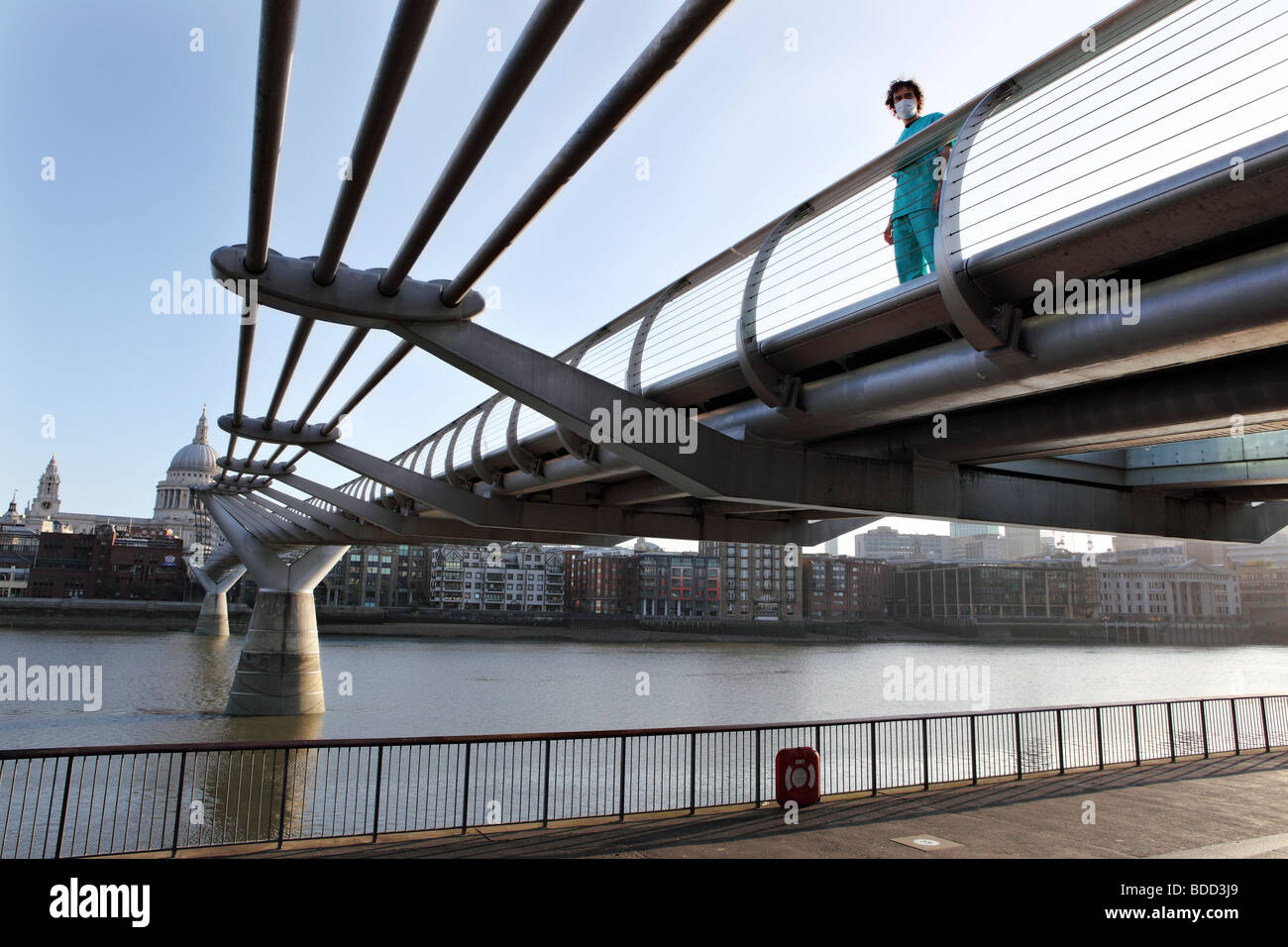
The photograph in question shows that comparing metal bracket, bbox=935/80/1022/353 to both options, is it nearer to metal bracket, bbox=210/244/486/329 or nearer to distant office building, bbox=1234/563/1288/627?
metal bracket, bbox=210/244/486/329

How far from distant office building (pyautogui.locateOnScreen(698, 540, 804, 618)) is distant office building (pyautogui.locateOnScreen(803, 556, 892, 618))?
20.8 feet

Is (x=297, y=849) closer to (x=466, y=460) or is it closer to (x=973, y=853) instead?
(x=973, y=853)

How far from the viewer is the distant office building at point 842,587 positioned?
492ft

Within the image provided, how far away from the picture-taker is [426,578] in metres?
140

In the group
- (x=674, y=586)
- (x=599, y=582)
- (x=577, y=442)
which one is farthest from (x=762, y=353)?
(x=674, y=586)

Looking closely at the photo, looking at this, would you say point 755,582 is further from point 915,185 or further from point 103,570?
point 915,185

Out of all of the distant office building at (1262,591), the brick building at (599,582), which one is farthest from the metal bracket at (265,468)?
the distant office building at (1262,591)

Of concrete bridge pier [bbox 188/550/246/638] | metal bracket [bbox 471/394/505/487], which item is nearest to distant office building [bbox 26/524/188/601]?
concrete bridge pier [bbox 188/550/246/638]

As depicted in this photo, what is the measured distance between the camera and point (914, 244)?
7.36 m

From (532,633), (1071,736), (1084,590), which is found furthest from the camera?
(1084,590)

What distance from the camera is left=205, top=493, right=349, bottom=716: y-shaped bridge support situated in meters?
35.3

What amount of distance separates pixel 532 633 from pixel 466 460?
266 feet

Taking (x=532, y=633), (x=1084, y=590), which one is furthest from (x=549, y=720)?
(x=1084, y=590)

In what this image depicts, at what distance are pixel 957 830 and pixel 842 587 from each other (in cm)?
14742
